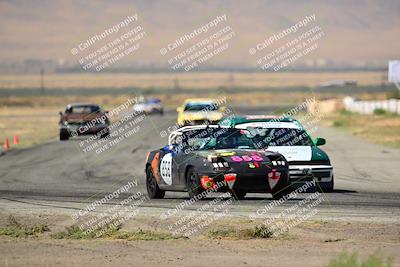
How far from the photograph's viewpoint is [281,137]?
21.0 meters

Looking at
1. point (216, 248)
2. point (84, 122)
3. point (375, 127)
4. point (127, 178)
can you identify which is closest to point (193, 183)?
point (216, 248)

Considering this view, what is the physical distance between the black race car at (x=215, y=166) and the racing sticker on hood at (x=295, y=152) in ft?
3.61

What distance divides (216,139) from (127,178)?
7.76 meters

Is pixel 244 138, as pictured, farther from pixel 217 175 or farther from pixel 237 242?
pixel 237 242

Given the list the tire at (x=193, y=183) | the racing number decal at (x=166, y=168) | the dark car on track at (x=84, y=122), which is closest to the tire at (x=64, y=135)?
the dark car on track at (x=84, y=122)

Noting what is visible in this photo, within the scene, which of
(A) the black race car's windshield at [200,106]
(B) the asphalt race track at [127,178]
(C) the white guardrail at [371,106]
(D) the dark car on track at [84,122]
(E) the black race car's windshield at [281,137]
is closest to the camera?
(B) the asphalt race track at [127,178]

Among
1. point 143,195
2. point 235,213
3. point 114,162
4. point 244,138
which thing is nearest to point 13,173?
point 114,162

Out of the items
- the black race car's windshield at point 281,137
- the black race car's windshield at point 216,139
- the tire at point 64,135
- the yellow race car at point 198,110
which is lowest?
the tire at point 64,135

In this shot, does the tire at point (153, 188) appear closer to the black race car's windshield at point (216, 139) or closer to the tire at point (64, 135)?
the black race car's windshield at point (216, 139)

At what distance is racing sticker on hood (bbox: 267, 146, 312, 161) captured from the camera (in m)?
19.5

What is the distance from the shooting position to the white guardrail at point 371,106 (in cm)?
6462

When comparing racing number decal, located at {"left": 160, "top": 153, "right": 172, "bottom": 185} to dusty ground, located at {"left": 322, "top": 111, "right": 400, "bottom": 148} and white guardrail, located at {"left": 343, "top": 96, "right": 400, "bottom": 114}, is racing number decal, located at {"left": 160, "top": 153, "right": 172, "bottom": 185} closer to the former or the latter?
dusty ground, located at {"left": 322, "top": 111, "right": 400, "bottom": 148}

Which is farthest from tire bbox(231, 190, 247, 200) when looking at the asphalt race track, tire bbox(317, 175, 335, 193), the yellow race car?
the yellow race car

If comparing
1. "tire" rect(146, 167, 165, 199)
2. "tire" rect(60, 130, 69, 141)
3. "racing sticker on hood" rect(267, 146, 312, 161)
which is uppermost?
"racing sticker on hood" rect(267, 146, 312, 161)
